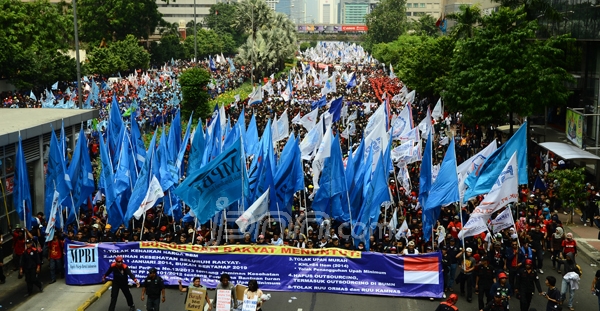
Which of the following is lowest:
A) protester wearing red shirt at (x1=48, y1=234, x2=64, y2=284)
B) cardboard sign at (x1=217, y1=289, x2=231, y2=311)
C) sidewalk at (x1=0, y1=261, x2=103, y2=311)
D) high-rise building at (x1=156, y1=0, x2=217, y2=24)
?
sidewalk at (x1=0, y1=261, x2=103, y2=311)

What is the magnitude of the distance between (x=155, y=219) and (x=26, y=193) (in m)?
3.38

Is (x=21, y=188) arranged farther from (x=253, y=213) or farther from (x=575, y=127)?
(x=575, y=127)

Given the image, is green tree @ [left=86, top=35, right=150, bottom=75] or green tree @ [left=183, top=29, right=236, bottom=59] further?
green tree @ [left=183, top=29, right=236, bottom=59]

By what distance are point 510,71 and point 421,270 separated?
1573 centimetres

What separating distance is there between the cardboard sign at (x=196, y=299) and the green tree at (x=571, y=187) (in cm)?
1256

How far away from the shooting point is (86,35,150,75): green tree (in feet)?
216

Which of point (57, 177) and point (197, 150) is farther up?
point (197, 150)

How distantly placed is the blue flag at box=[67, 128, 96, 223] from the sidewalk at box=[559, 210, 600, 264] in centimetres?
1267

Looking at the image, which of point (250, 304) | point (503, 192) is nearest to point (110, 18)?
point (503, 192)

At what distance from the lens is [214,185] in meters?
15.2

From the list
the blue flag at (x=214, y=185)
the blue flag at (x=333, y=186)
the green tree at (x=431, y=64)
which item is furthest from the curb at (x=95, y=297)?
the green tree at (x=431, y=64)

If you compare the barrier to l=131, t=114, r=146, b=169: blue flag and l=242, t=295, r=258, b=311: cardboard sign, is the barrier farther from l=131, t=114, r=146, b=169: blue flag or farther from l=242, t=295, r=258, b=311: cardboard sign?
l=131, t=114, r=146, b=169: blue flag

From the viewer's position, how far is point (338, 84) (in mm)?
59656

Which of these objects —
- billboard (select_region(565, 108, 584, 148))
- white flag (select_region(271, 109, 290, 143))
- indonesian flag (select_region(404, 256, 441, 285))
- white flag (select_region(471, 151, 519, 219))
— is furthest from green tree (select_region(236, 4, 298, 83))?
indonesian flag (select_region(404, 256, 441, 285))
